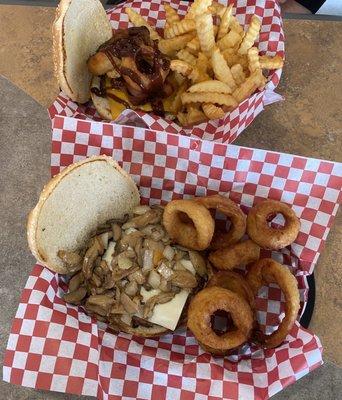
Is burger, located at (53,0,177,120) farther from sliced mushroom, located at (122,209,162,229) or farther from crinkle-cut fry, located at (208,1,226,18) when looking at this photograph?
sliced mushroom, located at (122,209,162,229)

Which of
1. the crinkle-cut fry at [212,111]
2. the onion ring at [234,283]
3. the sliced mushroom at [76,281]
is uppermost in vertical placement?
the crinkle-cut fry at [212,111]

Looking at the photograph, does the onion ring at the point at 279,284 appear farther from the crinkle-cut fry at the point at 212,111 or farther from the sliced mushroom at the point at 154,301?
the crinkle-cut fry at the point at 212,111

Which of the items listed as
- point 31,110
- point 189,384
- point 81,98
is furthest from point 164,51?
point 189,384

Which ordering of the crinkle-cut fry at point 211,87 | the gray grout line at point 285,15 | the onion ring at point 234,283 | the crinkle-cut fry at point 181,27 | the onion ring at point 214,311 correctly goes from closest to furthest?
the onion ring at point 214,311
the onion ring at point 234,283
the crinkle-cut fry at point 211,87
the crinkle-cut fry at point 181,27
the gray grout line at point 285,15

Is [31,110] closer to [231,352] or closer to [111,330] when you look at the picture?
[111,330]

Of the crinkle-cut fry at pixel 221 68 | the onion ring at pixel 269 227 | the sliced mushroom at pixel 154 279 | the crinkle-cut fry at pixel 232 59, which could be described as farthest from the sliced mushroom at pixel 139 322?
the crinkle-cut fry at pixel 232 59

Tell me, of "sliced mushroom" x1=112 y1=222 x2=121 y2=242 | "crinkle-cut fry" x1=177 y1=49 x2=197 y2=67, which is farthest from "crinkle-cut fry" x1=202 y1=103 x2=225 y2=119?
"sliced mushroom" x1=112 y1=222 x2=121 y2=242
